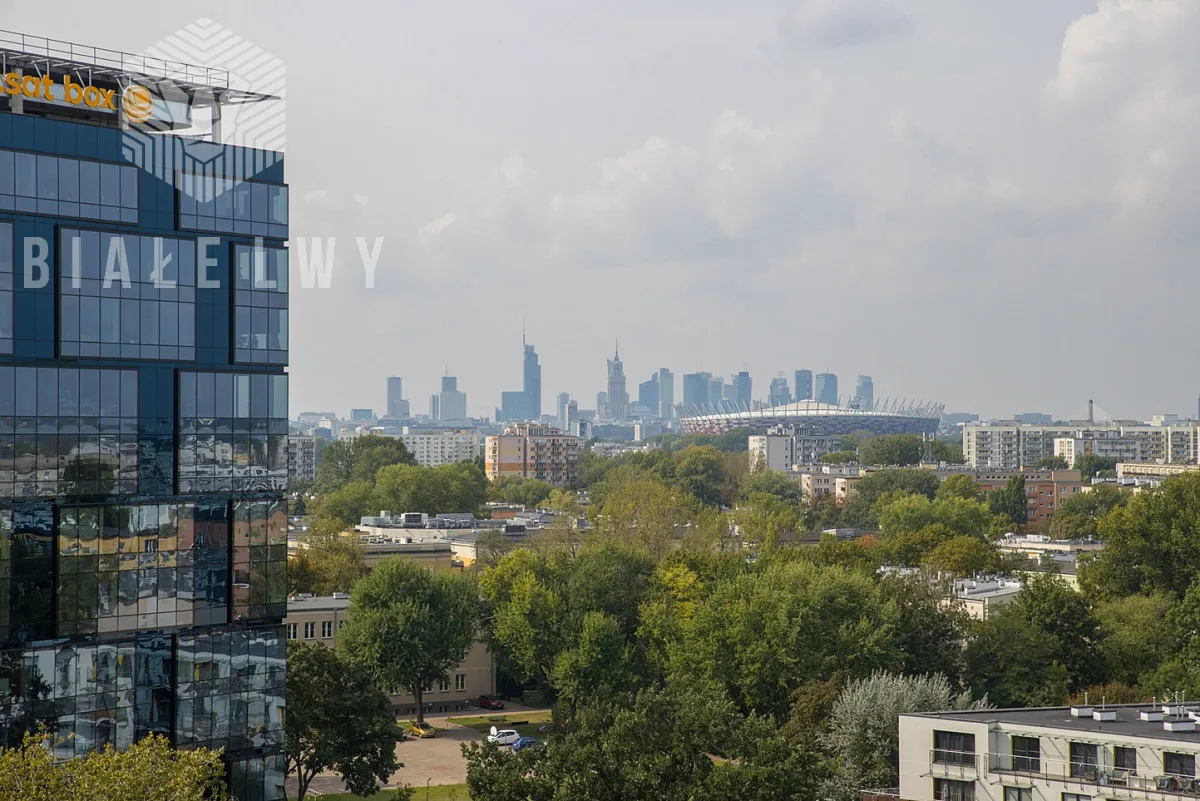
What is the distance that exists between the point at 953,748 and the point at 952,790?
1016mm

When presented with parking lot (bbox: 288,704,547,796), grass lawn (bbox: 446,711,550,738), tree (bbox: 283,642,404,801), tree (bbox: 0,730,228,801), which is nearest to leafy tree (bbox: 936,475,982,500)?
grass lawn (bbox: 446,711,550,738)

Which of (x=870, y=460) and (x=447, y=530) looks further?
(x=870, y=460)

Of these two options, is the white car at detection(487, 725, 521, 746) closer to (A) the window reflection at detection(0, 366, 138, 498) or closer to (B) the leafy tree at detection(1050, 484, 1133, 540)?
(A) the window reflection at detection(0, 366, 138, 498)

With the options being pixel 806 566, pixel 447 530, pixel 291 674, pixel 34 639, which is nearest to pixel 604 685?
pixel 806 566

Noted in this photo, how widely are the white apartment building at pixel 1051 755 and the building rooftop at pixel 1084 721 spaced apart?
0.08 feet

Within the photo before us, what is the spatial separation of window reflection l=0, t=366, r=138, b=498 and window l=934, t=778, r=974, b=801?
2130 cm

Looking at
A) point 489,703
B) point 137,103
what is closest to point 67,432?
point 137,103

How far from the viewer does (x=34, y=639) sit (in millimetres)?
34531

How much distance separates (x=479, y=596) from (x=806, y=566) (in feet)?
52.8

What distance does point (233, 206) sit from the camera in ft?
126

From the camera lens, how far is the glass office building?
34.7m

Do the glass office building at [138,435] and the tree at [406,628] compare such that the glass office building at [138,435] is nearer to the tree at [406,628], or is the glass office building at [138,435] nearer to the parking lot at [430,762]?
the parking lot at [430,762]

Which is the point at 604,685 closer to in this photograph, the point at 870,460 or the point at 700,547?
the point at 700,547

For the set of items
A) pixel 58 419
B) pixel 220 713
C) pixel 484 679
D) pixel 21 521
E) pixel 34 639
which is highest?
pixel 58 419
